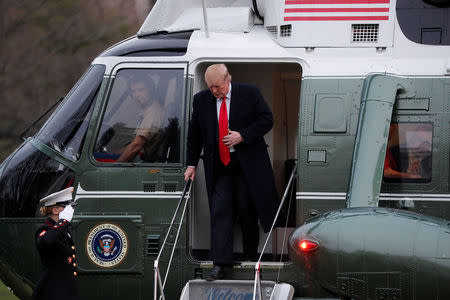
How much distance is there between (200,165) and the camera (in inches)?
350

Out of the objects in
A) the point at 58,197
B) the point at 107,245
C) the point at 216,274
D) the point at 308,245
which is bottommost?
the point at 216,274

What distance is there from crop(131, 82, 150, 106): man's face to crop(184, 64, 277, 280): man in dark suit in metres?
0.56

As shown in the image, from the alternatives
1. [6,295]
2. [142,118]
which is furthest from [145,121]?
[6,295]

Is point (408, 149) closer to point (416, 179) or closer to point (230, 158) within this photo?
point (416, 179)

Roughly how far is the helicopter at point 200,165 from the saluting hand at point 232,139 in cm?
52

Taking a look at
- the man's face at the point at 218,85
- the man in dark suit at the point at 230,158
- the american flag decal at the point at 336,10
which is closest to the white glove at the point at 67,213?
the man in dark suit at the point at 230,158

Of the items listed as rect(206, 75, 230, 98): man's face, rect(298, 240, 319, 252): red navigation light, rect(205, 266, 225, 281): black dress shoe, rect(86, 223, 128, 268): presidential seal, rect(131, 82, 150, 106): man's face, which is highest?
rect(206, 75, 230, 98): man's face

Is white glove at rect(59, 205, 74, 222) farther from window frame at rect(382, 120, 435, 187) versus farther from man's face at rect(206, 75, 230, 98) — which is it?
window frame at rect(382, 120, 435, 187)

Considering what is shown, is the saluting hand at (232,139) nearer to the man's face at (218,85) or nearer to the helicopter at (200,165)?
the man's face at (218,85)

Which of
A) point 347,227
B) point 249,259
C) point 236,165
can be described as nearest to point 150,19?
point 236,165

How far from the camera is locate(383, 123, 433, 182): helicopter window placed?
827 centimetres

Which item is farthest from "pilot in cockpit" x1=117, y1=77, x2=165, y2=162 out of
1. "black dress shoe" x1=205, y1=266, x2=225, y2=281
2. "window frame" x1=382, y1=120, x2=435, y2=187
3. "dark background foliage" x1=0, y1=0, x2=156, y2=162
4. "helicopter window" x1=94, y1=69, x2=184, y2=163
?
"dark background foliage" x1=0, y1=0, x2=156, y2=162

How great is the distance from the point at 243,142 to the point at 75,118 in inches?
61.4

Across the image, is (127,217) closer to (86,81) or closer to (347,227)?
(86,81)
